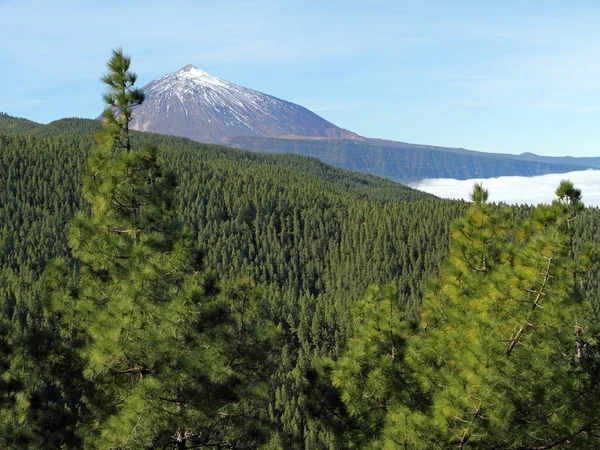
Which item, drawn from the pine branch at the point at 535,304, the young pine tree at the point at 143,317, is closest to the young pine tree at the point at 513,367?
the pine branch at the point at 535,304

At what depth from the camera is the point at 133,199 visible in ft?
56.5

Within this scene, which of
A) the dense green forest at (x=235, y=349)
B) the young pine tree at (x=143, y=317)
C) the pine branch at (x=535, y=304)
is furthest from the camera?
the pine branch at (x=535, y=304)

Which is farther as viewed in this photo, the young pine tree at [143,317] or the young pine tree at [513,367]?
the young pine tree at [513,367]

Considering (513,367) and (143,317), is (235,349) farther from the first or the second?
(513,367)

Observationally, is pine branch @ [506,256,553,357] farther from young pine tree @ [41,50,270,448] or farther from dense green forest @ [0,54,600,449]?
young pine tree @ [41,50,270,448]

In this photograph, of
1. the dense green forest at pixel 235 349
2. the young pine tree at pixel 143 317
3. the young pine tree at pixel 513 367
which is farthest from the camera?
the dense green forest at pixel 235 349

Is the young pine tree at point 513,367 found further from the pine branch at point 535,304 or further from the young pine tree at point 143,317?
the young pine tree at point 143,317

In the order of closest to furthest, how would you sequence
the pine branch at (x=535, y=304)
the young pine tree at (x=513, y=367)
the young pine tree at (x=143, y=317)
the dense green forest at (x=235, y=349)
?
the young pine tree at (x=143, y=317), the young pine tree at (x=513, y=367), the dense green forest at (x=235, y=349), the pine branch at (x=535, y=304)

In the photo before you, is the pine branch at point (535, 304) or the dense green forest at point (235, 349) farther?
the pine branch at point (535, 304)

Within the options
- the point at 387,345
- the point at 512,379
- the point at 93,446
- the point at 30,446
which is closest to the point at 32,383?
the point at 30,446

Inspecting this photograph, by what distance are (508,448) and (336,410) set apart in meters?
5.68

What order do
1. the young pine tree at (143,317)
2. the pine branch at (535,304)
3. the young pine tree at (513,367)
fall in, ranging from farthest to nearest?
the pine branch at (535,304) → the young pine tree at (513,367) → the young pine tree at (143,317)

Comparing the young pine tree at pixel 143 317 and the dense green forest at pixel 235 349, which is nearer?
Result: the young pine tree at pixel 143 317

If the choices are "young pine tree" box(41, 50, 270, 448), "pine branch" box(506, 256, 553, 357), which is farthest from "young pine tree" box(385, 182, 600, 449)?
"young pine tree" box(41, 50, 270, 448)
